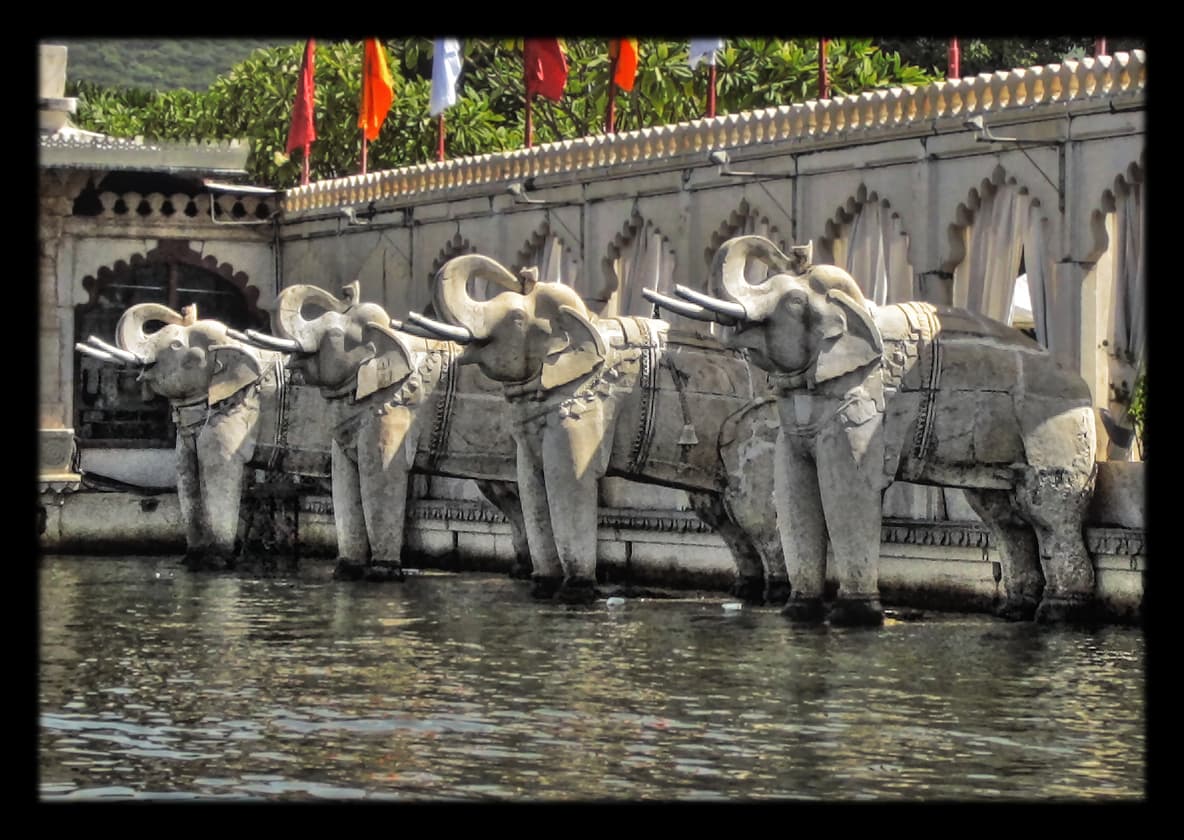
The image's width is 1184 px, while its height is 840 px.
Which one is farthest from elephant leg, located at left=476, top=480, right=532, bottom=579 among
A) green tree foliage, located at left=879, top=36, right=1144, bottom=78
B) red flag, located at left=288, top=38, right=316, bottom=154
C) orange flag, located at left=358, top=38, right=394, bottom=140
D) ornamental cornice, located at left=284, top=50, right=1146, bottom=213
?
green tree foliage, located at left=879, top=36, right=1144, bottom=78

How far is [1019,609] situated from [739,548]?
2.45m

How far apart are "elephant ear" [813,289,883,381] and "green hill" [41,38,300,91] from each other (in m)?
108

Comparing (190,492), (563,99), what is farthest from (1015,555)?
(563,99)

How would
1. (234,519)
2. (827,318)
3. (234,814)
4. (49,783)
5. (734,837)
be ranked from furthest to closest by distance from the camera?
(234,519), (827,318), (49,783), (734,837), (234,814)

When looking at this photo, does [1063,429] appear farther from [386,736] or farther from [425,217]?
[425,217]

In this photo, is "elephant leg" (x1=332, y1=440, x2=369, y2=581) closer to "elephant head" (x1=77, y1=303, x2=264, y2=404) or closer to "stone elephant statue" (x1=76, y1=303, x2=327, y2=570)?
"stone elephant statue" (x1=76, y1=303, x2=327, y2=570)

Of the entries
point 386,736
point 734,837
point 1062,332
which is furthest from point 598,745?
point 1062,332

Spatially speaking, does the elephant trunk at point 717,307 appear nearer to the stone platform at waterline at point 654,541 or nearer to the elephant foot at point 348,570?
the stone platform at waterline at point 654,541

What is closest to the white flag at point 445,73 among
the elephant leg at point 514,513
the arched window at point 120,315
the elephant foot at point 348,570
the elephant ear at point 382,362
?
the arched window at point 120,315

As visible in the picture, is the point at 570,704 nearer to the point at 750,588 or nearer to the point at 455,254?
the point at 750,588

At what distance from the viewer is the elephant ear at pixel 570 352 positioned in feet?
55.1

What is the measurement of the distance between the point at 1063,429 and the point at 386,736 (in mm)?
6215

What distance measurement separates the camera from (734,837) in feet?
15.7

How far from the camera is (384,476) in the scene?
62.6 feet
